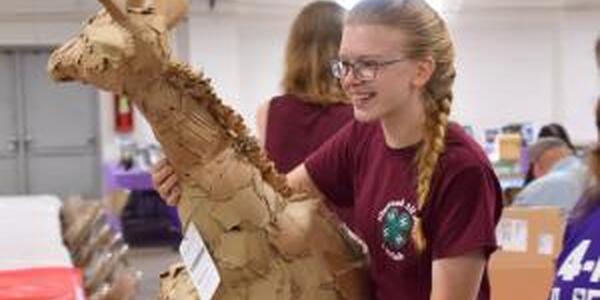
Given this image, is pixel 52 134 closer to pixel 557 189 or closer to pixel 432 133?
pixel 557 189

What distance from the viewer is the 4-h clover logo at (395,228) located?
1.21 m

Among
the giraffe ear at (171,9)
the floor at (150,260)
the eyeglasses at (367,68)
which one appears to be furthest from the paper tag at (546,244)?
the floor at (150,260)

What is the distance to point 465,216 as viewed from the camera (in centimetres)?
116

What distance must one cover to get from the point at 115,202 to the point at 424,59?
580 cm

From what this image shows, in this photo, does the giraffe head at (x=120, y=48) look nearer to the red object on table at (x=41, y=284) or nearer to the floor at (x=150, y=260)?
the red object on table at (x=41, y=284)

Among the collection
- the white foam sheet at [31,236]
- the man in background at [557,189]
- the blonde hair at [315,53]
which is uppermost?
the blonde hair at [315,53]

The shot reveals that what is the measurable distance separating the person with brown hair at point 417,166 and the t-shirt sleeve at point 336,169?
127 mm

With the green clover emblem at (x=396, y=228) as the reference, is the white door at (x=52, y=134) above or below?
below

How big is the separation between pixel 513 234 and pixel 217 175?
7.27ft

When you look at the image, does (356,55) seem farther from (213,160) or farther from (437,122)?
(213,160)

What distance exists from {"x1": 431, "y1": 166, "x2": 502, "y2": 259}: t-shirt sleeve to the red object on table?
1334 millimetres

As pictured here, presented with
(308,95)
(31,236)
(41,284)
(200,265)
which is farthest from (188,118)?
(31,236)

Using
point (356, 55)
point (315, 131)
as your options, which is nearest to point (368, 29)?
point (356, 55)

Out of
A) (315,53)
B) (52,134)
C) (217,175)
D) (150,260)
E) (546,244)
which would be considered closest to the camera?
(217,175)
